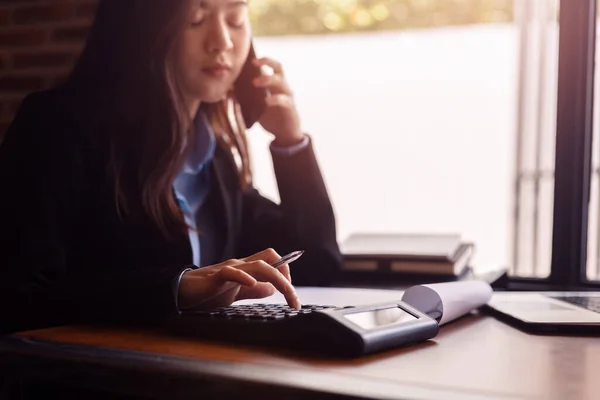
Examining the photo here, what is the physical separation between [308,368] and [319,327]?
0.06 m

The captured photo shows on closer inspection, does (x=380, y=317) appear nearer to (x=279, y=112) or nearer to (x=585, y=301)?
(x=585, y=301)

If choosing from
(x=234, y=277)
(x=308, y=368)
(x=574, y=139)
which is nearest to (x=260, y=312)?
(x=234, y=277)

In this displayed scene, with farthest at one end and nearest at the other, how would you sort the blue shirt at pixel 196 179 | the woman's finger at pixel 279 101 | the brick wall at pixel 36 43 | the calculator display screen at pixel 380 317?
1. the brick wall at pixel 36 43
2. the woman's finger at pixel 279 101
3. the blue shirt at pixel 196 179
4. the calculator display screen at pixel 380 317

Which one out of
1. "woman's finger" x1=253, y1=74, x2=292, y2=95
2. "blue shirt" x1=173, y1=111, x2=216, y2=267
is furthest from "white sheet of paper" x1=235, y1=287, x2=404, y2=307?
"woman's finger" x1=253, y1=74, x2=292, y2=95

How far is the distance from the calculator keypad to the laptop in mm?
269

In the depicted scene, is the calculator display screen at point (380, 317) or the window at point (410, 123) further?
the window at point (410, 123)

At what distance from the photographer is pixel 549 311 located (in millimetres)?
885

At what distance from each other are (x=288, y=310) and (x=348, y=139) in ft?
5.31

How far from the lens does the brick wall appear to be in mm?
1857

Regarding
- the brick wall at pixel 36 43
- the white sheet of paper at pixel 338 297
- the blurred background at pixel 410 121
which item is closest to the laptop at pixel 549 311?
the white sheet of paper at pixel 338 297

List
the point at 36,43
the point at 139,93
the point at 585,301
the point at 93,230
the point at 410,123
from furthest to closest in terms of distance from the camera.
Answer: the point at 410,123, the point at 36,43, the point at 139,93, the point at 93,230, the point at 585,301

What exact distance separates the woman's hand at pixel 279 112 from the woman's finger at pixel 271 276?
70 cm

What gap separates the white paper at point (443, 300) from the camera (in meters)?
0.82

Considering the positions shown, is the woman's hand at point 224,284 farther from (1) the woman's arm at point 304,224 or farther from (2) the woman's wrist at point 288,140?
(2) the woman's wrist at point 288,140
